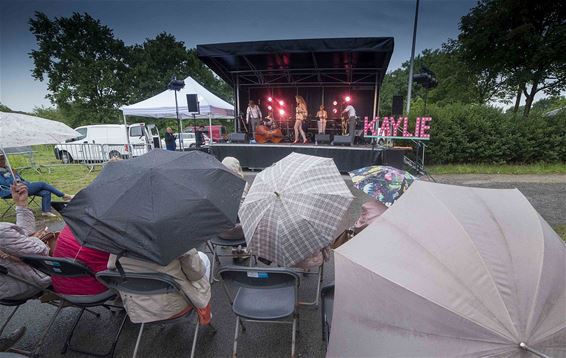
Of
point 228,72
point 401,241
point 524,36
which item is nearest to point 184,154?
point 401,241

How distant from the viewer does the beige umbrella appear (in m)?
0.86

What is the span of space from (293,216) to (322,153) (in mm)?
6905

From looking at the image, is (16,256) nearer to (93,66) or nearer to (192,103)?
(192,103)

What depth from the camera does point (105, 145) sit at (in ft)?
37.5

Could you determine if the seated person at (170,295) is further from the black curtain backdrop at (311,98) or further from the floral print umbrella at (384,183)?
the black curtain backdrop at (311,98)

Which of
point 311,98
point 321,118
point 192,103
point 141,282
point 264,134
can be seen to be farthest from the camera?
point 311,98

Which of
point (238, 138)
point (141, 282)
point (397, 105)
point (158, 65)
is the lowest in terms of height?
point (141, 282)

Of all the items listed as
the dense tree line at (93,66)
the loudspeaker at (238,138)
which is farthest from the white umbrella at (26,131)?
the dense tree line at (93,66)

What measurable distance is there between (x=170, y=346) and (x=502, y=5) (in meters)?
20.2

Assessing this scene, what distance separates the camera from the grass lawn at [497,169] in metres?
8.99

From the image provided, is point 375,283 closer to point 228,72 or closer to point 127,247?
point 127,247

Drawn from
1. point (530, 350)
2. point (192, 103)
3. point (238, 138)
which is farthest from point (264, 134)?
point (530, 350)

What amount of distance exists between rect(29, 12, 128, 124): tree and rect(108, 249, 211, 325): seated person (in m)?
31.0

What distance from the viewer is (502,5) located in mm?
13797
